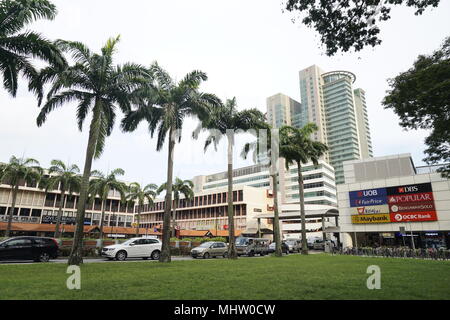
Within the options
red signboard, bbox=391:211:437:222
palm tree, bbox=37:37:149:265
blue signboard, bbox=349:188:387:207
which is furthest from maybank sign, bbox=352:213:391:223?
palm tree, bbox=37:37:149:265

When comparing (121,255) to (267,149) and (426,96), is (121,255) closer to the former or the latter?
(267,149)

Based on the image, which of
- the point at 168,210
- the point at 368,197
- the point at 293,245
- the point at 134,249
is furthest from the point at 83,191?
the point at 368,197

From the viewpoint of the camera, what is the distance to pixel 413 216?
34062 millimetres

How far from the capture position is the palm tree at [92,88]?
16.2 m

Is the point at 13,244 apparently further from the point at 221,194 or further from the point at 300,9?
the point at 221,194

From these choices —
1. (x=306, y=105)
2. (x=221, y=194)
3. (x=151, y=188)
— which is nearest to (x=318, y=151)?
(x=151, y=188)

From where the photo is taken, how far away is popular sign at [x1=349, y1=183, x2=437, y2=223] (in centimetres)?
3362

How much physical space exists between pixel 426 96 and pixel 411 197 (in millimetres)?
26666

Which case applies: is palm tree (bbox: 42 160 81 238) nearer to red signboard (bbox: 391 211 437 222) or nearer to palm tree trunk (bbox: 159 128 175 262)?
palm tree trunk (bbox: 159 128 175 262)

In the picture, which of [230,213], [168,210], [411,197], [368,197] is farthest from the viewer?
[368,197]

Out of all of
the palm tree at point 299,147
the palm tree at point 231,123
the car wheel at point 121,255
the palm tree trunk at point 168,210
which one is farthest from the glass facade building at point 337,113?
the car wheel at point 121,255

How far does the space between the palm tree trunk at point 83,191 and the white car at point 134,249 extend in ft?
17.2

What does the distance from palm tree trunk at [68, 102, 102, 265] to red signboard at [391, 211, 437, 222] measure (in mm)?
34686
